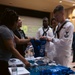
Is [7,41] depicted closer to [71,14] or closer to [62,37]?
[62,37]

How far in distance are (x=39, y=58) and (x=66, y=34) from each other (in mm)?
484

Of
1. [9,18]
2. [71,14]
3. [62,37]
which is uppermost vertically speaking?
[71,14]

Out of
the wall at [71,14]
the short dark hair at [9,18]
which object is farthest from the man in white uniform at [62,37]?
the wall at [71,14]

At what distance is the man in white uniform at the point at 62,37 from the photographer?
2.01 metres

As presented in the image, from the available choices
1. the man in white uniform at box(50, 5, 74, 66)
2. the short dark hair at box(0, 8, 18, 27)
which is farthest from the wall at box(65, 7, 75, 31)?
the short dark hair at box(0, 8, 18, 27)

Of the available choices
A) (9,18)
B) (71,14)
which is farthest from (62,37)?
(71,14)

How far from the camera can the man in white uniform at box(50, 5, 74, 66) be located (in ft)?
6.59

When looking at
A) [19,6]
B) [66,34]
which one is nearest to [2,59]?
[66,34]

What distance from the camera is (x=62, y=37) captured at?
2.04 m

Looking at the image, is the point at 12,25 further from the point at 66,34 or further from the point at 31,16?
the point at 31,16

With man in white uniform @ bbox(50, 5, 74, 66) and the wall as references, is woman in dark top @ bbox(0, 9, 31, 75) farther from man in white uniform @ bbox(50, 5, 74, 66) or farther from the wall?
the wall

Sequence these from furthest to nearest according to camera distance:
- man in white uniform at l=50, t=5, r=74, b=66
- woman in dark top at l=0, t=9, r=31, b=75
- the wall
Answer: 1. the wall
2. man in white uniform at l=50, t=5, r=74, b=66
3. woman in dark top at l=0, t=9, r=31, b=75

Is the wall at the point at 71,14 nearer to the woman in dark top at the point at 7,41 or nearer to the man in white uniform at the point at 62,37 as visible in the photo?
the man in white uniform at the point at 62,37

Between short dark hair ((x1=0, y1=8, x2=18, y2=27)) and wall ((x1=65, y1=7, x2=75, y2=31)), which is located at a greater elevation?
wall ((x1=65, y1=7, x2=75, y2=31))
